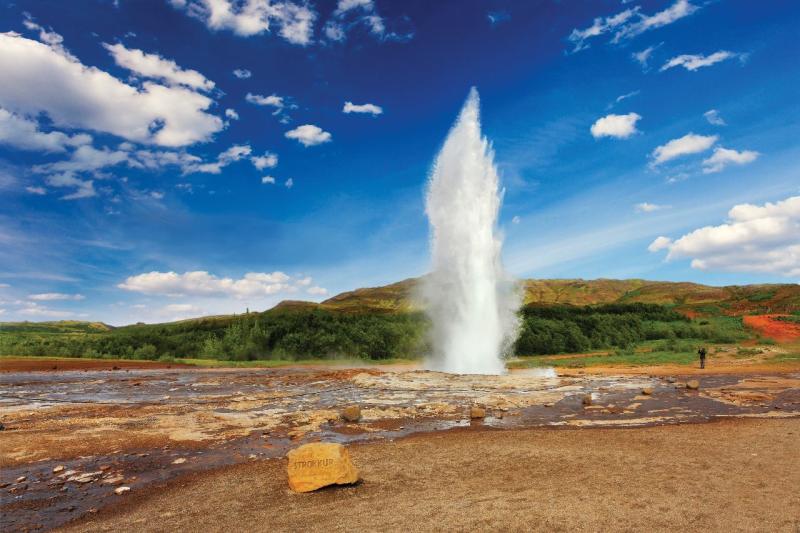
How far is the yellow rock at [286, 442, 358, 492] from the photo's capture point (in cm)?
864

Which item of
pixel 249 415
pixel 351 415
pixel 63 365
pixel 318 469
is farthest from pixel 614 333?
pixel 63 365

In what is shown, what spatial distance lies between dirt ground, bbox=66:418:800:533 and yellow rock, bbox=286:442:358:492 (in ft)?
0.62

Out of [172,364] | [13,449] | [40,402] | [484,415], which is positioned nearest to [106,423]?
[13,449]

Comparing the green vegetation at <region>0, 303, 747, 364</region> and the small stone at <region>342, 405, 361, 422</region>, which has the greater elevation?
the green vegetation at <region>0, 303, 747, 364</region>

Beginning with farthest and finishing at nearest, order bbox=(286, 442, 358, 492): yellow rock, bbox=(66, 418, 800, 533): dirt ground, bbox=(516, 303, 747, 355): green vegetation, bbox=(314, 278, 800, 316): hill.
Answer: bbox=(314, 278, 800, 316): hill → bbox=(516, 303, 747, 355): green vegetation → bbox=(286, 442, 358, 492): yellow rock → bbox=(66, 418, 800, 533): dirt ground

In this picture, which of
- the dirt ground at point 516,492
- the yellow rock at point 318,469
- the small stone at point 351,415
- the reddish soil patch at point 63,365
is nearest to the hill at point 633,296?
the reddish soil patch at point 63,365

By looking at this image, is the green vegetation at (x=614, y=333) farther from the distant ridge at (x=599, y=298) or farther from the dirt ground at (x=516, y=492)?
the dirt ground at (x=516, y=492)

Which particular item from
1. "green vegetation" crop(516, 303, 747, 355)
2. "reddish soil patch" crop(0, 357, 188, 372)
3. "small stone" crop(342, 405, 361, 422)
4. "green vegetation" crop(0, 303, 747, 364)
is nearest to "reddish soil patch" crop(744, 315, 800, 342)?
"green vegetation" crop(516, 303, 747, 355)

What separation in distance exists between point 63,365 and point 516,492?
50522 mm

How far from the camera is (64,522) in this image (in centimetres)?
770

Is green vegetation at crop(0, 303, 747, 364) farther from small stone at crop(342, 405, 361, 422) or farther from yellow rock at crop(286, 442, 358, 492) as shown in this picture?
yellow rock at crop(286, 442, 358, 492)

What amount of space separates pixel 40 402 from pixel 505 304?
29469 mm

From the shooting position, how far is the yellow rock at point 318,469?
28.3ft

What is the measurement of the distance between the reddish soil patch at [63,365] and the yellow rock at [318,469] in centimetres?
4317
